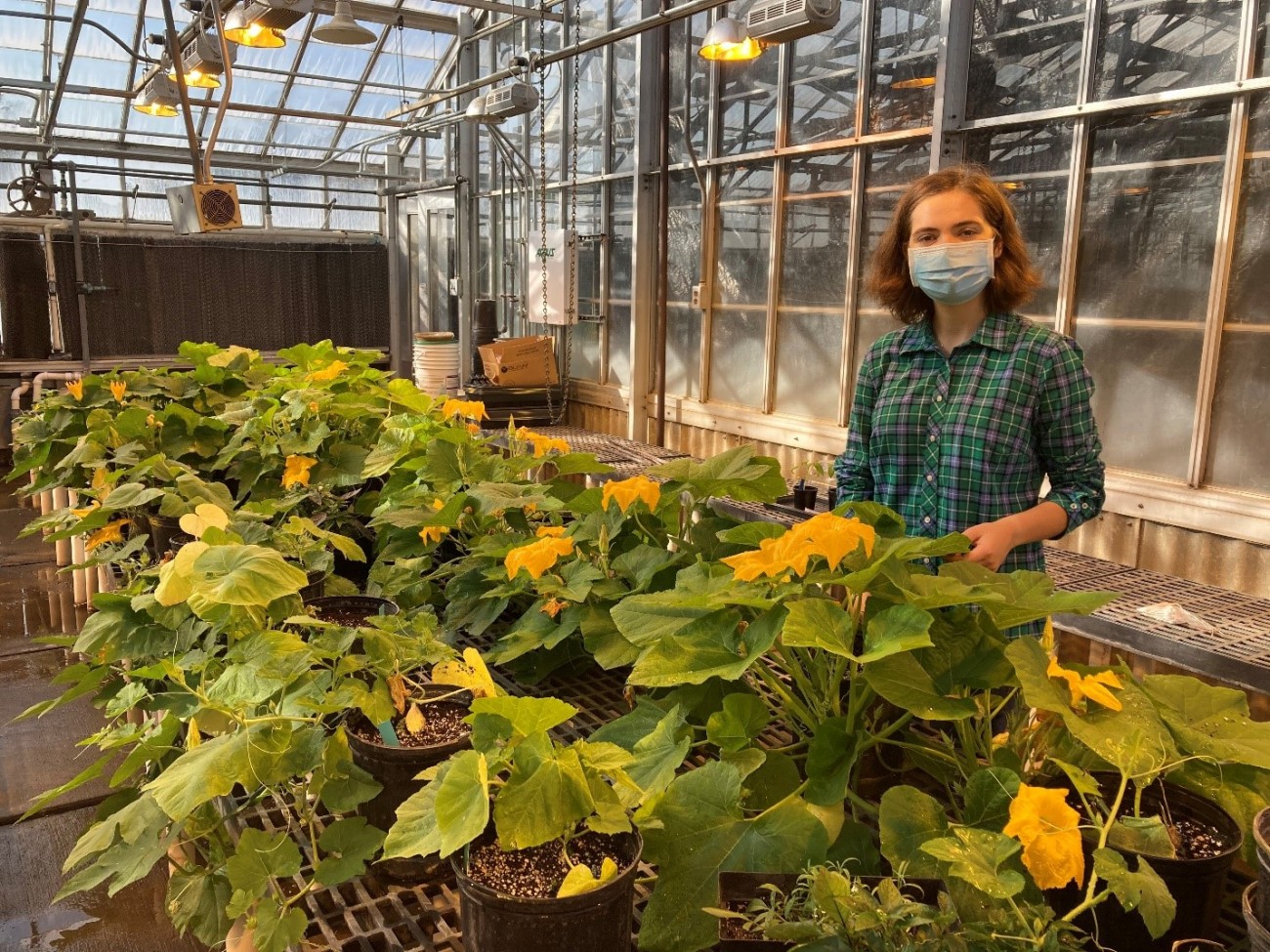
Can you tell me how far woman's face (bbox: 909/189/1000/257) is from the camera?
1.70 m

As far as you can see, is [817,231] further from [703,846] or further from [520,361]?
[703,846]

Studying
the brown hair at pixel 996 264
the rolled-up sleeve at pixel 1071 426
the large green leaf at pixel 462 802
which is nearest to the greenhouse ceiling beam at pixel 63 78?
the brown hair at pixel 996 264

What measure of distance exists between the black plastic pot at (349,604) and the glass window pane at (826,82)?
4241 mm

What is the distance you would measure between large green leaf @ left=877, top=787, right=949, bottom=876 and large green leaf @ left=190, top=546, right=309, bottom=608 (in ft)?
2.10

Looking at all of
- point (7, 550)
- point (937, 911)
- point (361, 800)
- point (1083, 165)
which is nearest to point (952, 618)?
point (937, 911)

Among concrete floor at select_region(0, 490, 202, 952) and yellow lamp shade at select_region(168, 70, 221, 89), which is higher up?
yellow lamp shade at select_region(168, 70, 221, 89)

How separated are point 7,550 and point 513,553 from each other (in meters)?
4.48

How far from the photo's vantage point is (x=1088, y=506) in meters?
1.63

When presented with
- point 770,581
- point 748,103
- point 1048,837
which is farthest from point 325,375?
point 748,103

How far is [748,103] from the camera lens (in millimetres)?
5633

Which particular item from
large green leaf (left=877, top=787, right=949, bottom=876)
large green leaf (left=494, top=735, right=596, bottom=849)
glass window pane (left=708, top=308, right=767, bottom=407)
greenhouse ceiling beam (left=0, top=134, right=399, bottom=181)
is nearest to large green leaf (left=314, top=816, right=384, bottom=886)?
large green leaf (left=494, top=735, right=596, bottom=849)

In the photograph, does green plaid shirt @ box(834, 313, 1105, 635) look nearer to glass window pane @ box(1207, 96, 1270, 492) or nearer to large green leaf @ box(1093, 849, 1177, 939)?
large green leaf @ box(1093, 849, 1177, 939)

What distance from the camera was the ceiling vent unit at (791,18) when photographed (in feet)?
11.8

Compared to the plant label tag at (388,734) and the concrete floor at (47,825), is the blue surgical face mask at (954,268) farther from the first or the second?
the concrete floor at (47,825)
